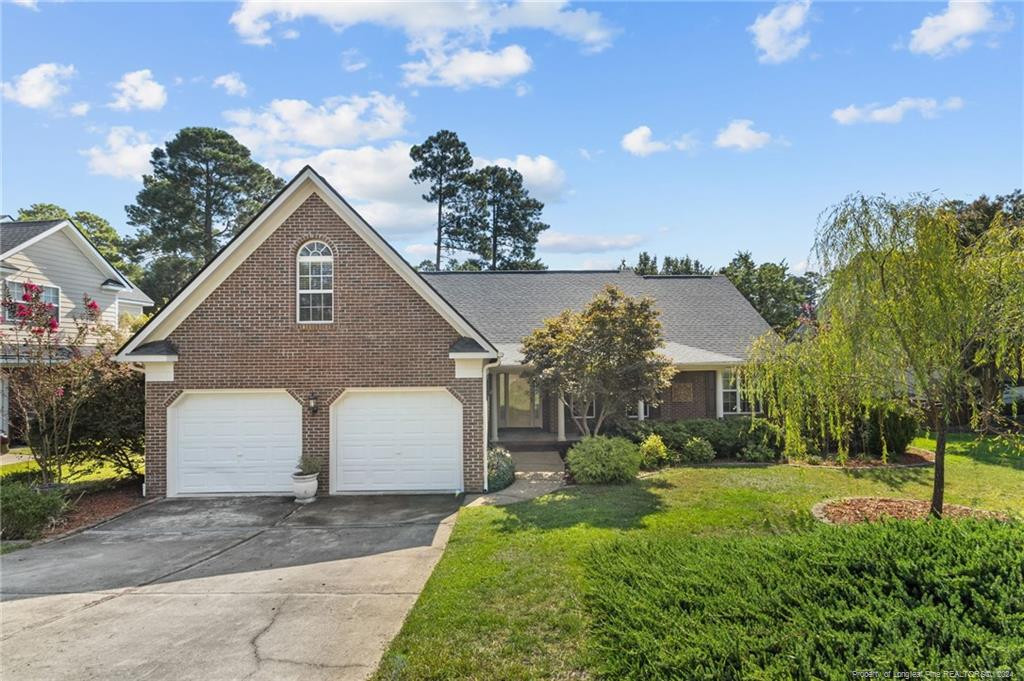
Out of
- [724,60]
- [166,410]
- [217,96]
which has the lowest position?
[166,410]

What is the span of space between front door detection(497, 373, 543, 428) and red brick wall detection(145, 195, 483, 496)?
731 centimetres

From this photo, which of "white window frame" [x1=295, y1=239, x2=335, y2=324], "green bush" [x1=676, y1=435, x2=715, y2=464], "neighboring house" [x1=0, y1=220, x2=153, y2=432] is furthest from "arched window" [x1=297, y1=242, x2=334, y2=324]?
"neighboring house" [x1=0, y1=220, x2=153, y2=432]

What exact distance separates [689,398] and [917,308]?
31.6 ft

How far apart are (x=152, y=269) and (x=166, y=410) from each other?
32.8m

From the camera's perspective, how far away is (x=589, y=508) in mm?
9180

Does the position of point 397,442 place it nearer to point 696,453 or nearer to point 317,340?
point 317,340

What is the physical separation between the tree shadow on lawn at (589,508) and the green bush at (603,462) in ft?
0.78

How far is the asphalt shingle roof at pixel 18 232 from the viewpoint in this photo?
1753cm

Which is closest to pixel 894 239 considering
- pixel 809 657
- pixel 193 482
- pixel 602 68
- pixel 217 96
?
pixel 809 657

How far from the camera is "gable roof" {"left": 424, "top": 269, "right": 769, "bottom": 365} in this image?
1716cm

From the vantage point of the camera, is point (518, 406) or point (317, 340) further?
point (518, 406)

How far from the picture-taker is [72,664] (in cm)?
464

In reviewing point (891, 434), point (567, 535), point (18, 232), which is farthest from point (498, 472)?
point (18, 232)

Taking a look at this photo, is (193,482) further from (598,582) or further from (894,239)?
(894,239)
